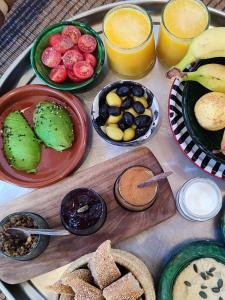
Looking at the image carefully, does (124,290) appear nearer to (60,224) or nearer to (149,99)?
(60,224)

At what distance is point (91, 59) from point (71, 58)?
5 centimetres

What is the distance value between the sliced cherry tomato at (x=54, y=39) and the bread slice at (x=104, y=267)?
55 centimetres

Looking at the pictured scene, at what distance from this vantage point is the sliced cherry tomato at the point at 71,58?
121 centimetres

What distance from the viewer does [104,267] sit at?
3.21ft

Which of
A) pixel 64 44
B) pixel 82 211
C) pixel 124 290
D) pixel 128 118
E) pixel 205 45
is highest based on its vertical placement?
pixel 64 44

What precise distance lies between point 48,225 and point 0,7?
2.62 feet

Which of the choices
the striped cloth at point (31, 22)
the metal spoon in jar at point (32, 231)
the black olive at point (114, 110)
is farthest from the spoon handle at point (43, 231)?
the striped cloth at point (31, 22)

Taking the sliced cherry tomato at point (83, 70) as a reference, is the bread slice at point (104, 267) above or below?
below

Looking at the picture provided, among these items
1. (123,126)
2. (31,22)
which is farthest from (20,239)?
(31,22)

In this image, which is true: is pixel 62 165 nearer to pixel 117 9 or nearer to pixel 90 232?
pixel 90 232

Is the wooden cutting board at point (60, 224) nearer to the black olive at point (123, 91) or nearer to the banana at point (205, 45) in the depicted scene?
the black olive at point (123, 91)

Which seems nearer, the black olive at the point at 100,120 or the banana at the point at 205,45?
the banana at the point at 205,45

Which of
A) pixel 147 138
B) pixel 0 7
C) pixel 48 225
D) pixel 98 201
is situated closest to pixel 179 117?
pixel 147 138

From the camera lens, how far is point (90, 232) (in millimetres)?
1112
